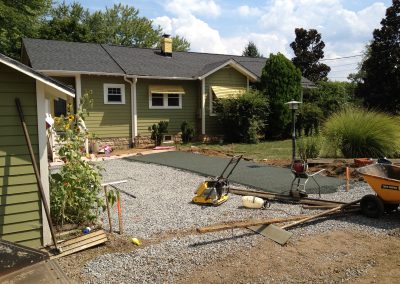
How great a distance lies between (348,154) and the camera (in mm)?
10797

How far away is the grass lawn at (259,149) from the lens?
12.7 m

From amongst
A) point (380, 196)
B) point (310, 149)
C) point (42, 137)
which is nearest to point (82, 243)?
point (42, 137)

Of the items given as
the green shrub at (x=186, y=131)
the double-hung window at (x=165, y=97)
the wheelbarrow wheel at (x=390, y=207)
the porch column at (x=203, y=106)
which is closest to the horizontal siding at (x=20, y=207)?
the wheelbarrow wheel at (x=390, y=207)

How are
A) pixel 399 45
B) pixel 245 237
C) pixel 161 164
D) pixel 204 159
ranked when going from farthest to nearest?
1. pixel 399 45
2. pixel 204 159
3. pixel 161 164
4. pixel 245 237

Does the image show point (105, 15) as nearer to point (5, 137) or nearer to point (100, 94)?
point (100, 94)

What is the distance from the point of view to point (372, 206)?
5.90 metres

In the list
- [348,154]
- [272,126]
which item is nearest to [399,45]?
[272,126]

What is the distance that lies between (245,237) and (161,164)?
679 cm

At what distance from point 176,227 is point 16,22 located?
77.0 feet

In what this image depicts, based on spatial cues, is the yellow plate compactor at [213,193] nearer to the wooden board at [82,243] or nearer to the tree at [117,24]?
the wooden board at [82,243]

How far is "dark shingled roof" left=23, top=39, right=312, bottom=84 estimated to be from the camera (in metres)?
14.7

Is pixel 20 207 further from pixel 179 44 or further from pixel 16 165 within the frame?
pixel 179 44

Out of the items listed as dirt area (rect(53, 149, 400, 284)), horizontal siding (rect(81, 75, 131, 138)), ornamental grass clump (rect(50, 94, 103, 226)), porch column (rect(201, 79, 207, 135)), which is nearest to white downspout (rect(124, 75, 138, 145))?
horizontal siding (rect(81, 75, 131, 138))

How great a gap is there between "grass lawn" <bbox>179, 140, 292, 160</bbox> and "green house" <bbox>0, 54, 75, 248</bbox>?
844cm
